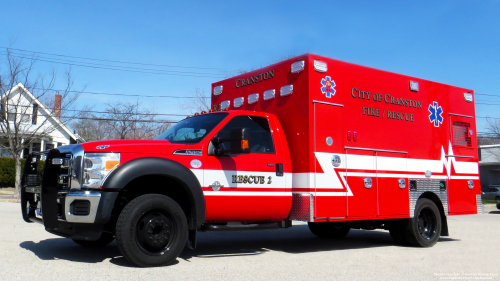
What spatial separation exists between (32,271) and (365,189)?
5.16 metres

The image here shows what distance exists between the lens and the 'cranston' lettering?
8034 millimetres

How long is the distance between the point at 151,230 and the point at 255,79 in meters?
3.67

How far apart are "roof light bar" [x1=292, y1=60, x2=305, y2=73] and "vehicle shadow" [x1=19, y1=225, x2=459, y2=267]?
299cm

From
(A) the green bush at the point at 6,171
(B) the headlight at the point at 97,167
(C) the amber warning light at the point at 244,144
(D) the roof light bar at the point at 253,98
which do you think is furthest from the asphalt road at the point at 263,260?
(A) the green bush at the point at 6,171

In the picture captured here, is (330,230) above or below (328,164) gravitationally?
below

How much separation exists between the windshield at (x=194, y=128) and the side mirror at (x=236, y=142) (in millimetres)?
260

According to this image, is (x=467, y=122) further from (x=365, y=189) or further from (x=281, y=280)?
(x=281, y=280)

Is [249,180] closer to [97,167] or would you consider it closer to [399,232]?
[97,167]

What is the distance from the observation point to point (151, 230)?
5738 millimetres

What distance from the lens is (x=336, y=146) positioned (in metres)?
7.49

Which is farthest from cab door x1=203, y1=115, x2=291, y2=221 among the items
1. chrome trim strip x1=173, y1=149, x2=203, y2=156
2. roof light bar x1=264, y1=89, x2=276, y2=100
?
roof light bar x1=264, y1=89, x2=276, y2=100

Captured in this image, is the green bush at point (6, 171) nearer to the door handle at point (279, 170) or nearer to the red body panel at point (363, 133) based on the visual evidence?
the red body panel at point (363, 133)

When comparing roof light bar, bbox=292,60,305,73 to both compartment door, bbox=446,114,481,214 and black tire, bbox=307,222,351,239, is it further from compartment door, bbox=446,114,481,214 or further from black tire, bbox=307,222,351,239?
compartment door, bbox=446,114,481,214

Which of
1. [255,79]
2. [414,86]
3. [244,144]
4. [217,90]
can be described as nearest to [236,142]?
[244,144]
